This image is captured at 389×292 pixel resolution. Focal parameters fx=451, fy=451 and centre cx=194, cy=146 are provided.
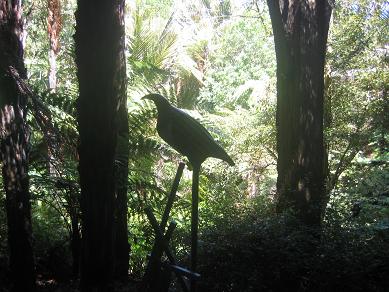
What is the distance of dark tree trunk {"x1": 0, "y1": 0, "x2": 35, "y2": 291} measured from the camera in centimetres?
425

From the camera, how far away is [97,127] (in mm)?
2709

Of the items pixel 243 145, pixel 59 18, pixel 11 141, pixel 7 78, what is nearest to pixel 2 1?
pixel 7 78

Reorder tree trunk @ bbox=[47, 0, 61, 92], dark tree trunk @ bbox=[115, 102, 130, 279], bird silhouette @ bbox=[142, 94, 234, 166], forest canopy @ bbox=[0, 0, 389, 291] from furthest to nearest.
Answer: tree trunk @ bbox=[47, 0, 61, 92], dark tree trunk @ bbox=[115, 102, 130, 279], forest canopy @ bbox=[0, 0, 389, 291], bird silhouette @ bbox=[142, 94, 234, 166]

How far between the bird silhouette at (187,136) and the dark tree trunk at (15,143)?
2076 mm

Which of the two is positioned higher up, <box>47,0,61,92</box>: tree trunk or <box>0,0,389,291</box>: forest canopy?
<box>47,0,61,92</box>: tree trunk

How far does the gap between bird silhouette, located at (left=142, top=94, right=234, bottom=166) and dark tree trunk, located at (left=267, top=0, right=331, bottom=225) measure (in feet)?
6.50

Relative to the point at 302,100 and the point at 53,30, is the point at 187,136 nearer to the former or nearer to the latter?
the point at 302,100

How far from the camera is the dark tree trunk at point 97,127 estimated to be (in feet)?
8.70

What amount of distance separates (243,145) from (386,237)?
4144 millimetres

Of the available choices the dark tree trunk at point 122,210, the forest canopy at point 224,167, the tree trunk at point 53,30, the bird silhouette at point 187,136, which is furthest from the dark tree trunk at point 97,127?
the tree trunk at point 53,30

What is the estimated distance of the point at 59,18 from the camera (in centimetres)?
991

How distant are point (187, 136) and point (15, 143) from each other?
2425 millimetres

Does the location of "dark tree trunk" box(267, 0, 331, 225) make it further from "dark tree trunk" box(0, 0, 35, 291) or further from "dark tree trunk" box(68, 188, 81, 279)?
"dark tree trunk" box(0, 0, 35, 291)

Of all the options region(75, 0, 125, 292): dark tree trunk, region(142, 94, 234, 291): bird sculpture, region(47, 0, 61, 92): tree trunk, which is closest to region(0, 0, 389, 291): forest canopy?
region(75, 0, 125, 292): dark tree trunk
